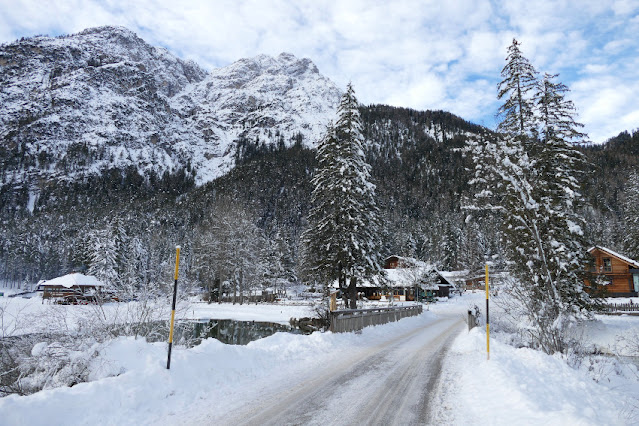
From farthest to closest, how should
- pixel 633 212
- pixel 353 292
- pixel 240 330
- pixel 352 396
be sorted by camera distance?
pixel 633 212 < pixel 240 330 < pixel 353 292 < pixel 352 396

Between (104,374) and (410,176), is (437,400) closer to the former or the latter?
(104,374)

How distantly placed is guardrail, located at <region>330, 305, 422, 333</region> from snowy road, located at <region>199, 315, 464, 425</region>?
132 inches

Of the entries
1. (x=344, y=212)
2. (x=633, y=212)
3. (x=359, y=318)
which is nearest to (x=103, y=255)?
(x=344, y=212)

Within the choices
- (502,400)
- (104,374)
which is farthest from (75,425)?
(502,400)

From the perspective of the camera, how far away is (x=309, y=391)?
7.39m

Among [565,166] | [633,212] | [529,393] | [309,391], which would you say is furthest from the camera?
[633,212]

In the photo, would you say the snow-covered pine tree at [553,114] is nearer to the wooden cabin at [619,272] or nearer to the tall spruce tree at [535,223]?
the tall spruce tree at [535,223]

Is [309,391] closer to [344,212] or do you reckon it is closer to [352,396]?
[352,396]

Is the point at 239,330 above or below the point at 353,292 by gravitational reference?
below

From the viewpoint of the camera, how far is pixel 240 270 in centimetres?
5197

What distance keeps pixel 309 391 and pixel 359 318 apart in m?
9.82

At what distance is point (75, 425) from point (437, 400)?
588cm

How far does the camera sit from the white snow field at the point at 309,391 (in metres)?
5.47

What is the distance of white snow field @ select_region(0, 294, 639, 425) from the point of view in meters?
5.47
